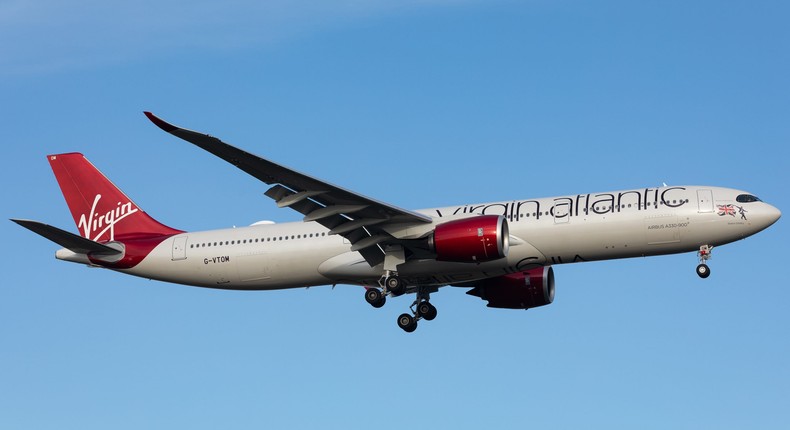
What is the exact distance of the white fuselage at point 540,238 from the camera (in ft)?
152

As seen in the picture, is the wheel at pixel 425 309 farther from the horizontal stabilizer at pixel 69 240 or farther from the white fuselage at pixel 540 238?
the horizontal stabilizer at pixel 69 240

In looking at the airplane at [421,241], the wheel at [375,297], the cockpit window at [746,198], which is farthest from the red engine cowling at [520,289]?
the cockpit window at [746,198]

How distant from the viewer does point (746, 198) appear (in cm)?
4678

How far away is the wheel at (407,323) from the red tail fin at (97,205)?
10.3 metres

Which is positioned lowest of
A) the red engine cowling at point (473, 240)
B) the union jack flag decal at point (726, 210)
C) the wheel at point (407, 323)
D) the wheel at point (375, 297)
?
the wheel at point (407, 323)

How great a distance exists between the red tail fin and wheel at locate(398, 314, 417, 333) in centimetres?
1031

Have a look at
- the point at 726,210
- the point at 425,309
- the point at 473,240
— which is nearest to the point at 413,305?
the point at 425,309

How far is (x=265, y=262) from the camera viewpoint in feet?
165

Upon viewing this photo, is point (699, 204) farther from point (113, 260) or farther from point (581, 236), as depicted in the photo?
point (113, 260)

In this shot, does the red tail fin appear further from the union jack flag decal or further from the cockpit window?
the cockpit window

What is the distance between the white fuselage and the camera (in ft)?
152

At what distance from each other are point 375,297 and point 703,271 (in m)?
12.4

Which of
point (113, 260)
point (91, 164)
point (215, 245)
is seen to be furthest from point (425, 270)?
point (91, 164)

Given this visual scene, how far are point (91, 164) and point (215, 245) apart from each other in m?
8.39
